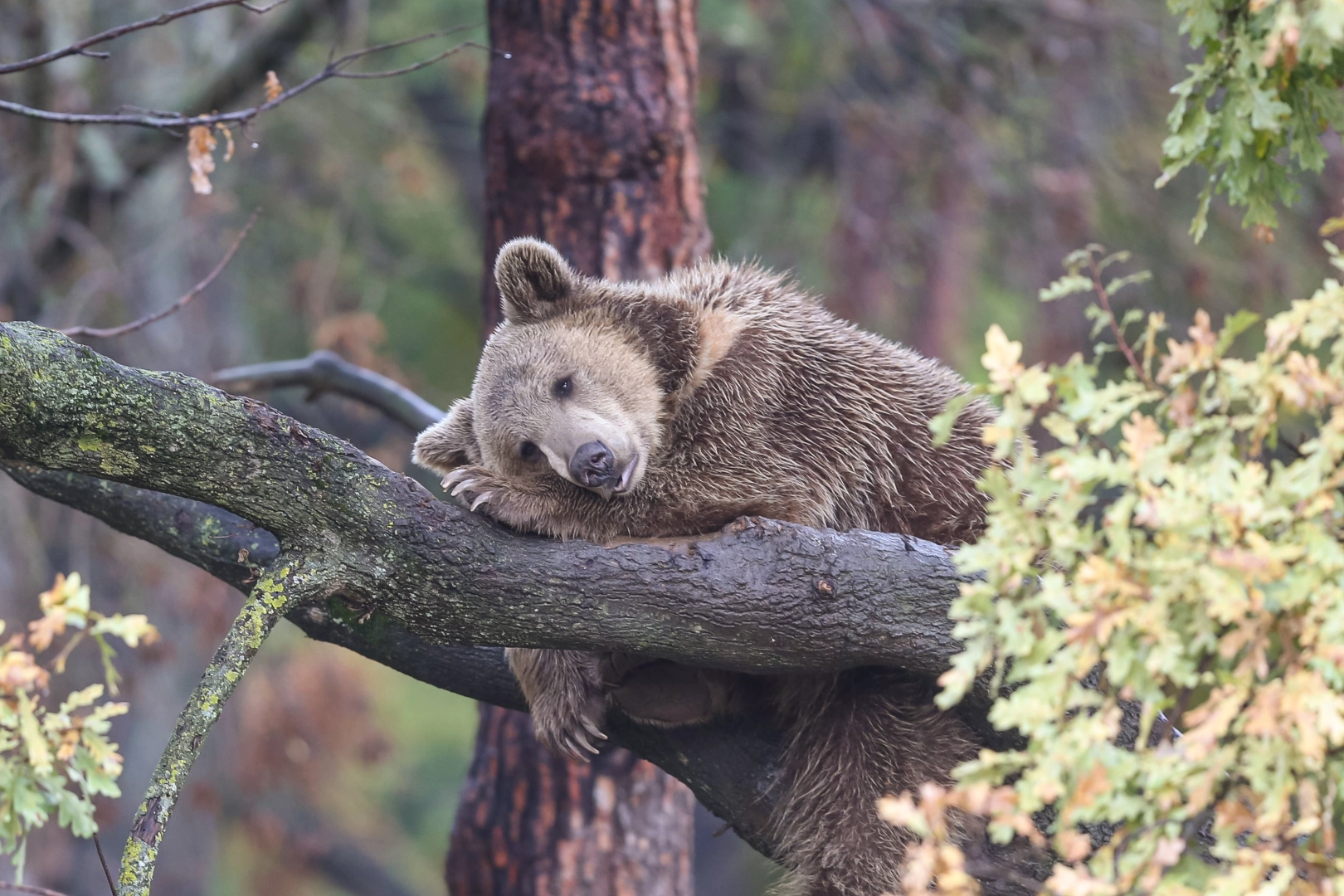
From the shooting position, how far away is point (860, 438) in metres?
3.91

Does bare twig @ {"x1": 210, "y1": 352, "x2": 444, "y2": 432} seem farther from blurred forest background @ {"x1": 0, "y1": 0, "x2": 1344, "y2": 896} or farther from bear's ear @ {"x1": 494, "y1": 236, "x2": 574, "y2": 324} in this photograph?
blurred forest background @ {"x1": 0, "y1": 0, "x2": 1344, "y2": 896}

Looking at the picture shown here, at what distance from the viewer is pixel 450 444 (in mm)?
4148

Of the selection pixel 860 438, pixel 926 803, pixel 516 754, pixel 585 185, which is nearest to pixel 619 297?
pixel 860 438

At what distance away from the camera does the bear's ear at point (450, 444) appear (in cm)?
415

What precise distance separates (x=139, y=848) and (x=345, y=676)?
7.93 meters

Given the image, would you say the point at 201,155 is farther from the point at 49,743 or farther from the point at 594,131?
the point at 594,131

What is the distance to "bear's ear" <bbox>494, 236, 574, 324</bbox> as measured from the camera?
13.1 ft

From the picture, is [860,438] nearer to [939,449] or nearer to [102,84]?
[939,449]

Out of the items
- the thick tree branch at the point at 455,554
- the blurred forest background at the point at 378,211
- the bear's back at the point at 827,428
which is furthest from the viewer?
the blurred forest background at the point at 378,211

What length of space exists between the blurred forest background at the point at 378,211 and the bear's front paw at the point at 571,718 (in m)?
3.58

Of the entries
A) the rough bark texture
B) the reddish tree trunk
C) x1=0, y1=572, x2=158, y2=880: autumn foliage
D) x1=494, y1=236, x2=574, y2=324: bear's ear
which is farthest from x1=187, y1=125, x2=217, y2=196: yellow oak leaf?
the reddish tree trunk

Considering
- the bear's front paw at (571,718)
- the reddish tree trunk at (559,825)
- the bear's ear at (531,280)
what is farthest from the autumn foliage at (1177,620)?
the reddish tree trunk at (559,825)

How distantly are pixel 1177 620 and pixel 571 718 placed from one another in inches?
86.0

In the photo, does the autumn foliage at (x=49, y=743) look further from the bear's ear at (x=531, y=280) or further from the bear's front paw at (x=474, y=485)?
the bear's ear at (x=531, y=280)
